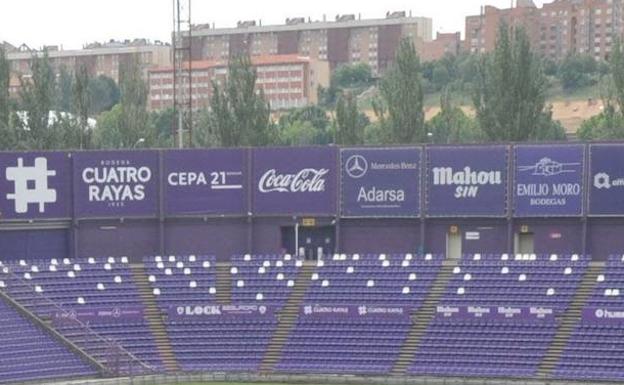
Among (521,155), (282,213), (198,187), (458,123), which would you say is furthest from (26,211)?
(458,123)

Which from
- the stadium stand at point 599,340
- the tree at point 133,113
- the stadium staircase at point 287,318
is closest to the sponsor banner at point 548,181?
the stadium stand at point 599,340

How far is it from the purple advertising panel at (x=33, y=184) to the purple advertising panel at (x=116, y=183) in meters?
0.67

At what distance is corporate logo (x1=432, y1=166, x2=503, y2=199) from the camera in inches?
1881

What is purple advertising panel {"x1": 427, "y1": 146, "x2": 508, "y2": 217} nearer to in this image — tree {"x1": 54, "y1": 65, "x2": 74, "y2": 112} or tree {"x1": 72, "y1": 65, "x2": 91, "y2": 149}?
tree {"x1": 72, "y1": 65, "x2": 91, "y2": 149}

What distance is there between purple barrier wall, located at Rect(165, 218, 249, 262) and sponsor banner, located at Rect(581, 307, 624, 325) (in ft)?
50.1

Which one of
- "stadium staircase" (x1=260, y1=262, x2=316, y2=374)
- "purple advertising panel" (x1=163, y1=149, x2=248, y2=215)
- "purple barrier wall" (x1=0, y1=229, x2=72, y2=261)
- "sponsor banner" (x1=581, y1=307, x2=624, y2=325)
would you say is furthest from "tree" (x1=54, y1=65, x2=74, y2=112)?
"sponsor banner" (x1=581, y1=307, x2=624, y2=325)

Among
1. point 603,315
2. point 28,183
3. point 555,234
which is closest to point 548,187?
point 555,234

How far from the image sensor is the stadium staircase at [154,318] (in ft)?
146

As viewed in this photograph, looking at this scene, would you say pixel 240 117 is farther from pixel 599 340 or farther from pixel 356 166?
pixel 599 340

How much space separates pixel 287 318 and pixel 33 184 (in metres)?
12.4

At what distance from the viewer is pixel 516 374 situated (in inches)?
1638

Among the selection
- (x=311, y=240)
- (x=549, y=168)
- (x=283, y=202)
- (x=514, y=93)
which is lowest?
(x=311, y=240)

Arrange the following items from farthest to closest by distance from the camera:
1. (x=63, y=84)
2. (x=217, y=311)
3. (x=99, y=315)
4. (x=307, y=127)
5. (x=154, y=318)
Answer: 1. (x=63, y=84)
2. (x=307, y=127)
3. (x=217, y=311)
4. (x=154, y=318)
5. (x=99, y=315)

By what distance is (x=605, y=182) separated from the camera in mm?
46625
